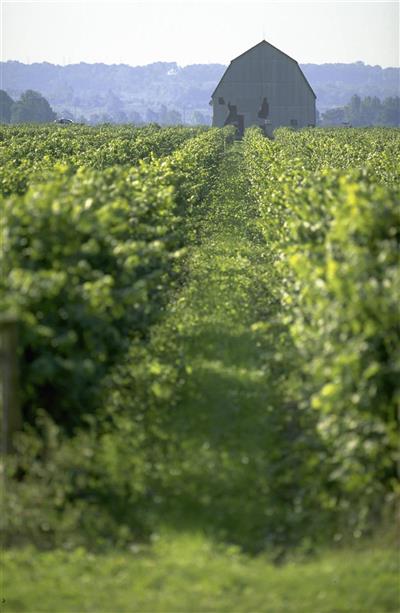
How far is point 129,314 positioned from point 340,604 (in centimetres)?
399

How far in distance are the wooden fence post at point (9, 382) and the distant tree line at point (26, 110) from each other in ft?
563

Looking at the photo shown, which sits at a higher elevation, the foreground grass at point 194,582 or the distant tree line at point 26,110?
the distant tree line at point 26,110

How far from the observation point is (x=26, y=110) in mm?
180625

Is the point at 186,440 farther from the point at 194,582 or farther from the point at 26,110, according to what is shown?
the point at 26,110

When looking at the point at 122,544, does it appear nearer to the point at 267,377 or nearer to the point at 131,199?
the point at 267,377

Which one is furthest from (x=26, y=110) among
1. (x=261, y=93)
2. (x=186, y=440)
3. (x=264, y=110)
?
(x=186, y=440)

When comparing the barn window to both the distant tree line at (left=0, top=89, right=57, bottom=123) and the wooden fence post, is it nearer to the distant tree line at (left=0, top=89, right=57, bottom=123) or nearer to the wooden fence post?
the wooden fence post

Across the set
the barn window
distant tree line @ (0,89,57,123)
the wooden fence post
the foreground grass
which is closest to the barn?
the barn window

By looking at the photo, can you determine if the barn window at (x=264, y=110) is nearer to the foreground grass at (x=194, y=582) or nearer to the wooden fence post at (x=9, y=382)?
the wooden fence post at (x=9, y=382)

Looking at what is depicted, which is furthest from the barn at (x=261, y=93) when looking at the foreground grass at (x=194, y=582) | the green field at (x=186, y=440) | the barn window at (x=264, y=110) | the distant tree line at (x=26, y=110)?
the distant tree line at (x=26, y=110)

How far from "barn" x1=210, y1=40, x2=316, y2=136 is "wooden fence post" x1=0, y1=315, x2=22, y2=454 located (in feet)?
273

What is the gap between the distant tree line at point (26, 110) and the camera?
180m

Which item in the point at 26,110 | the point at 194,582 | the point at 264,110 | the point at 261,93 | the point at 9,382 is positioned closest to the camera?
the point at 194,582

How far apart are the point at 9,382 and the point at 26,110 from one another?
177540mm
